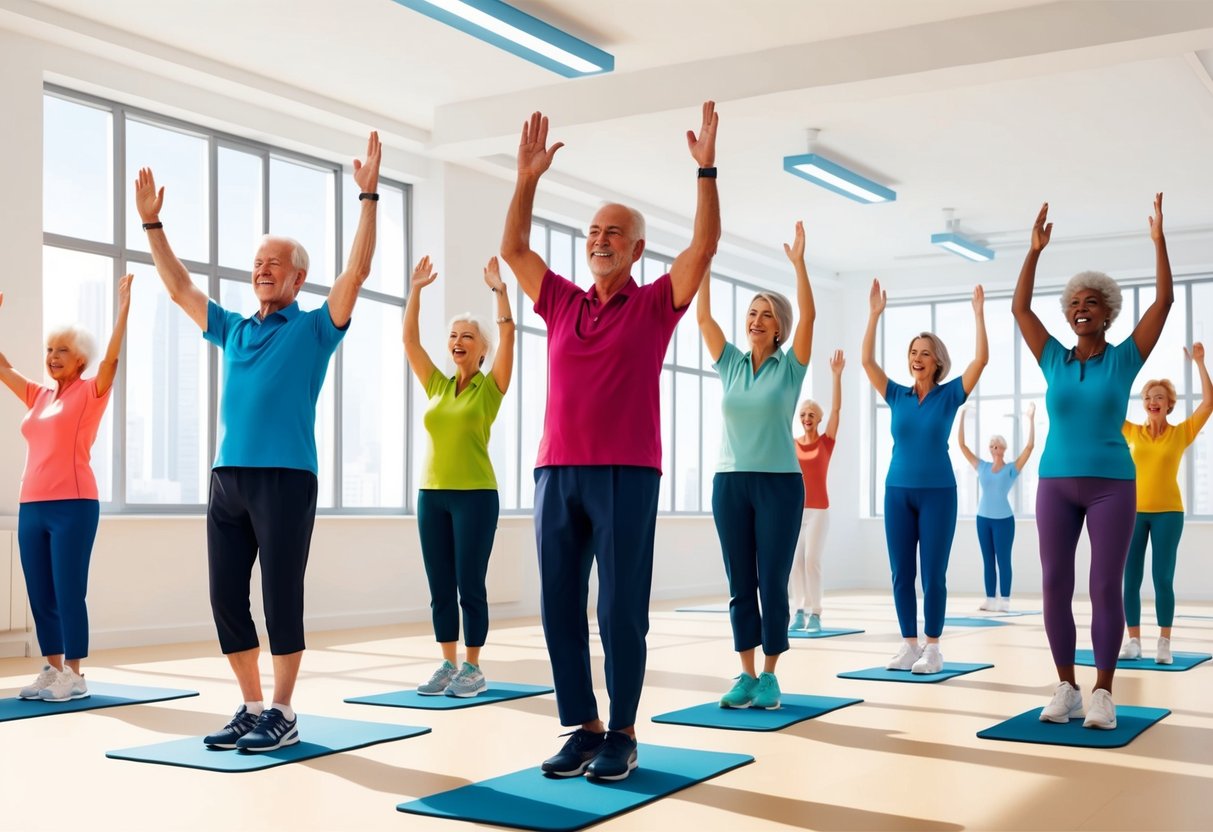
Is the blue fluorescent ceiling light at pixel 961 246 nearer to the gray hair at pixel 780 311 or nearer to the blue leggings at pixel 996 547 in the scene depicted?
the blue leggings at pixel 996 547

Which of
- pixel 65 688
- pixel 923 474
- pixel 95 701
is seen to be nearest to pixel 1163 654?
pixel 923 474

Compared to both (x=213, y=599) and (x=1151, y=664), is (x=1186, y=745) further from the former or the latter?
(x=213, y=599)

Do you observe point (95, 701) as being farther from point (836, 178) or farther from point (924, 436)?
point (836, 178)

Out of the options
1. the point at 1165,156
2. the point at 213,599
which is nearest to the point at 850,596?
the point at 1165,156

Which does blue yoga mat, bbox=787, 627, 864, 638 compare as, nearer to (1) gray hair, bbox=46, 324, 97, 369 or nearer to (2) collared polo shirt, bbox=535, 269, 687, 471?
(1) gray hair, bbox=46, 324, 97, 369

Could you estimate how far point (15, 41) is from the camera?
21.2 feet

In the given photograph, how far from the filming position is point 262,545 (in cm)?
355

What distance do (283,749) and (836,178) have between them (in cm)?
656

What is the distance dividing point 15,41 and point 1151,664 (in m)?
6.44

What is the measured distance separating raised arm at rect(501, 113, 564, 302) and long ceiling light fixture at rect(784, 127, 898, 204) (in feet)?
18.2

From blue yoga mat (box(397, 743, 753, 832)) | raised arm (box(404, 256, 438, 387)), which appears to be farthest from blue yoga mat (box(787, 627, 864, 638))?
blue yoga mat (box(397, 743, 753, 832))

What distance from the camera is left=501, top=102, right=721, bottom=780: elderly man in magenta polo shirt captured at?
315 centimetres

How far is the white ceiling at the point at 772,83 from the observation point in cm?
650

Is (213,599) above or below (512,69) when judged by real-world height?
below
